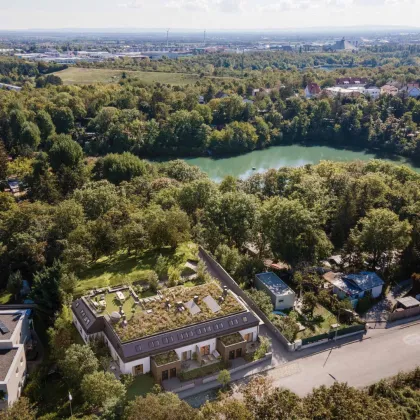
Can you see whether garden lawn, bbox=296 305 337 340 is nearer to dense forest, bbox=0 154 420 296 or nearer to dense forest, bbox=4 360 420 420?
dense forest, bbox=0 154 420 296

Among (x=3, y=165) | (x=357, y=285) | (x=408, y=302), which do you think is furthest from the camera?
(x=3, y=165)

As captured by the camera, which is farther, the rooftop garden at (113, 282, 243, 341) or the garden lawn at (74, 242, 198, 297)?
the garden lawn at (74, 242, 198, 297)

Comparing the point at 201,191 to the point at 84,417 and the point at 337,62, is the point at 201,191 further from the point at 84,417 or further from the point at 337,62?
the point at 337,62

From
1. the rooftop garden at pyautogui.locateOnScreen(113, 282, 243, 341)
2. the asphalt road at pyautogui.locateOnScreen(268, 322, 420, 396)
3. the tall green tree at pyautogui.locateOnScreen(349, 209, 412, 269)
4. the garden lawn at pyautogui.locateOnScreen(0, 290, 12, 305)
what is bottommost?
the garden lawn at pyautogui.locateOnScreen(0, 290, 12, 305)

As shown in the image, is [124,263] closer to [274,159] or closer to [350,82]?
[274,159]

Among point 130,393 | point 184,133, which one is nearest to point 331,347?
point 130,393

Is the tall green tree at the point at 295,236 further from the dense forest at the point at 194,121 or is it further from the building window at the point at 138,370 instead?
the dense forest at the point at 194,121

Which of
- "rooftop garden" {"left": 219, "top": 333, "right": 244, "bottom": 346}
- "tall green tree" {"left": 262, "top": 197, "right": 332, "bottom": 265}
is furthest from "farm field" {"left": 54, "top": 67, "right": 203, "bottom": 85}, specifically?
"rooftop garden" {"left": 219, "top": 333, "right": 244, "bottom": 346}

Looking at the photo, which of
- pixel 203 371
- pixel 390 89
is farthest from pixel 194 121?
pixel 203 371
